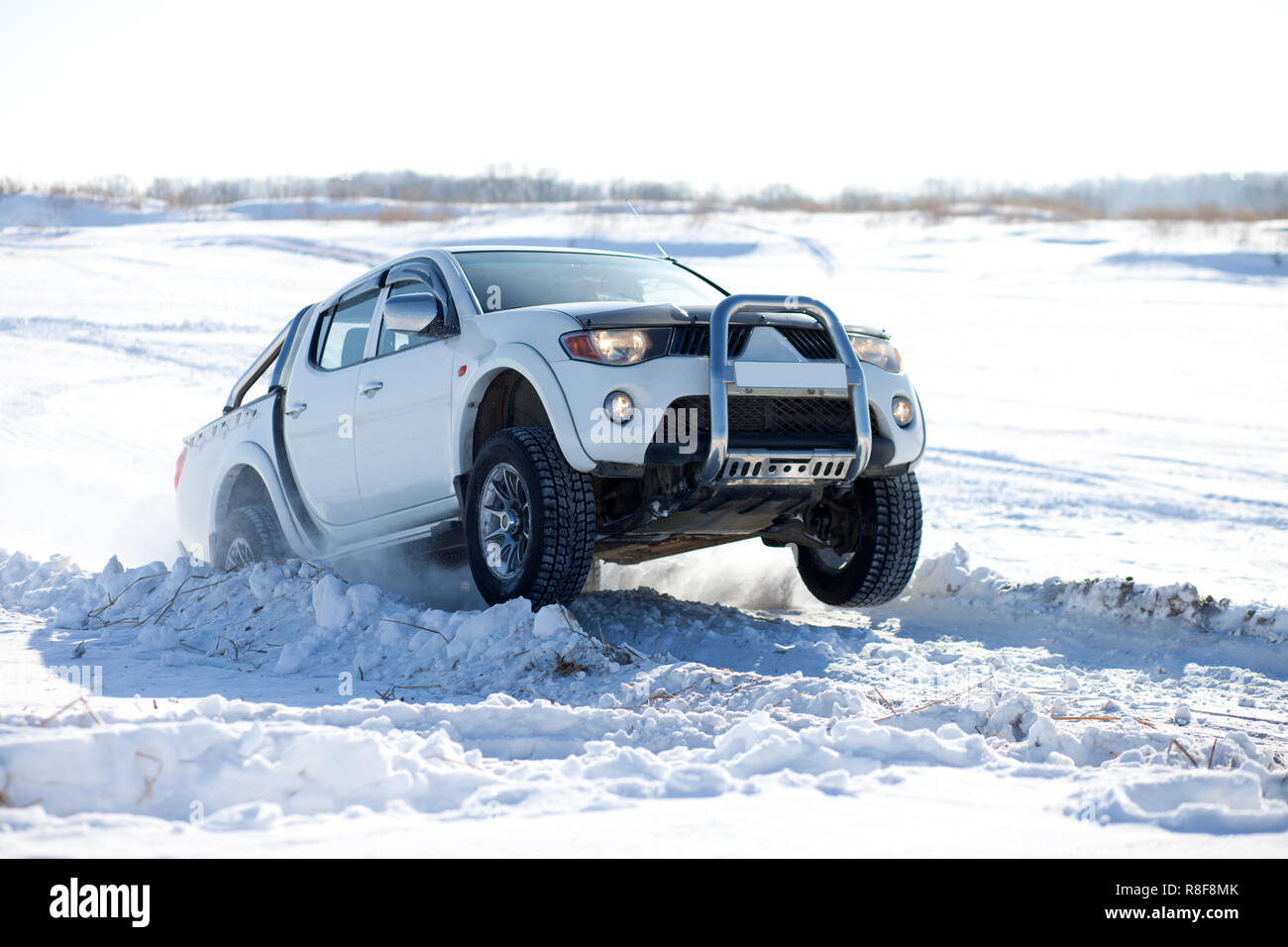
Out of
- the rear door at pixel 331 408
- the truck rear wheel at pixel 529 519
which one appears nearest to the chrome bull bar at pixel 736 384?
the truck rear wheel at pixel 529 519

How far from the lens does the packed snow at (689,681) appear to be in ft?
9.48

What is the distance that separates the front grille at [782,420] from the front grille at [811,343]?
182 millimetres

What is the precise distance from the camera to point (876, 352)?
211 inches

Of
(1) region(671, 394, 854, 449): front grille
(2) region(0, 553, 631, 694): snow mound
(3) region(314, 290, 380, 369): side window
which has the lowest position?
(2) region(0, 553, 631, 694): snow mound

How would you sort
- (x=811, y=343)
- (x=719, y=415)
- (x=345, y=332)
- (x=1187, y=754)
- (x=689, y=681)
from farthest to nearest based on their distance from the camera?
(x=345, y=332)
(x=811, y=343)
(x=719, y=415)
(x=689, y=681)
(x=1187, y=754)

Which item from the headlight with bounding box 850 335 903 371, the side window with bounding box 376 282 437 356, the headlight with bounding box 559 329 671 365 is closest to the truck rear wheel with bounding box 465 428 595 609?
the headlight with bounding box 559 329 671 365

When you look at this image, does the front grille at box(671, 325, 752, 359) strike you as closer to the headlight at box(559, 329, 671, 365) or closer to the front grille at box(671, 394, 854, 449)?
the headlight at box(559, 329, 671, 365)

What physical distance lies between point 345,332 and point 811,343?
2.69m

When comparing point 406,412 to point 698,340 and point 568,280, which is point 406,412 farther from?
point 698,340

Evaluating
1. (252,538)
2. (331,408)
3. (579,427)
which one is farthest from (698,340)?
(252,538)

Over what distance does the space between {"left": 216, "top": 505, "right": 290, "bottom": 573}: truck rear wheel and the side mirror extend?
5.98ft

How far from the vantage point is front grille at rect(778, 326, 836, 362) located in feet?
16.6

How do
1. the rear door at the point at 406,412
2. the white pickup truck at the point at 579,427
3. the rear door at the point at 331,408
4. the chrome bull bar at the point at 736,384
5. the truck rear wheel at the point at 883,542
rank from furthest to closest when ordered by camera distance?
1. the rear door at the point at 331,408
2. the truck rear wheel at the point at 883,542
3. the rear door at the point at 406,412
4. the white pickup truck at the point at 579,427
5. the chrome bull bar at the point at 736,384

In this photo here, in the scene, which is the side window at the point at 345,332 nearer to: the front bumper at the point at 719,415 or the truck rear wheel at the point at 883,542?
the front bumper at the point at 719,415
